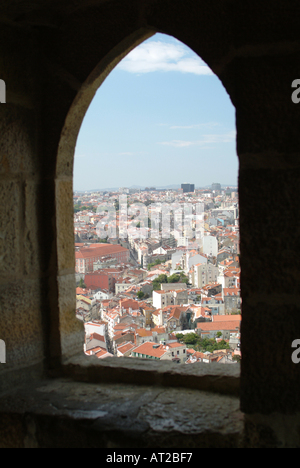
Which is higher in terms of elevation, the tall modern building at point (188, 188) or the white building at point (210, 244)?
the tall modern building at point (188, 188)

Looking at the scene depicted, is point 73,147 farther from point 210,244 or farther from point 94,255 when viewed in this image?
point 210,244

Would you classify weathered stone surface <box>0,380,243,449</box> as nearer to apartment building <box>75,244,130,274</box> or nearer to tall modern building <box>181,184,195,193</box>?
apartment building <box>75,244,130,274</box>

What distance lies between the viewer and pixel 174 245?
2482 millimetres

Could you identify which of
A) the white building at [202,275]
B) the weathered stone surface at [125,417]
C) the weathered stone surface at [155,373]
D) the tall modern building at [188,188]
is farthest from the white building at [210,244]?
the weathered stone surface at [125,417]

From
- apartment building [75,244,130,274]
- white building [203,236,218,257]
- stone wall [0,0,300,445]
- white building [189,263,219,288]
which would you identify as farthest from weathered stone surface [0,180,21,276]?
white building [189,263,219,288]

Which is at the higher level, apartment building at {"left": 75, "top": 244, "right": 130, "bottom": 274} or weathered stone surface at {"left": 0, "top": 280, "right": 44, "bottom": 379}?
apartment building at {"left": 75, "top": 244, "right": 130, "bottom": 274}

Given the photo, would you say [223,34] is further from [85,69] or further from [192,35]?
[85,69]

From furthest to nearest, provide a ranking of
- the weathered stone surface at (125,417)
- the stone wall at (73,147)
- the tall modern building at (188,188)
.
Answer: the tall modern building at (188,188) → the weathered stone surface at (125,417) → the stone wall at (73,147)

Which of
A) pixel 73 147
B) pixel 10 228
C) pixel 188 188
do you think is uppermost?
pixel 73 147

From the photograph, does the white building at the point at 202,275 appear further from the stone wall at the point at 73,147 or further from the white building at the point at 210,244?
the stone wall at the point at 73,147

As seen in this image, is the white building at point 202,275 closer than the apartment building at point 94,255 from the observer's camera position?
No

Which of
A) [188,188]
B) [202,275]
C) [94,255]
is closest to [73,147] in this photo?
[94,255]
